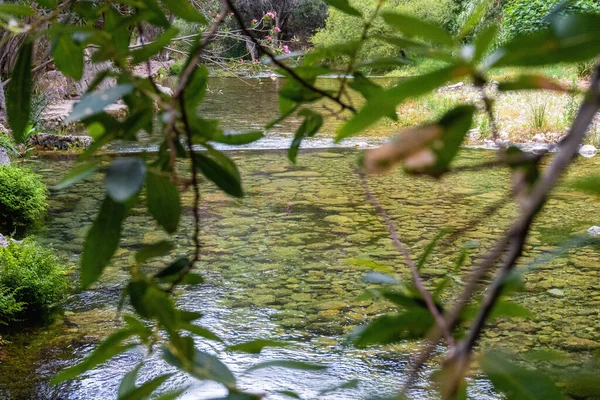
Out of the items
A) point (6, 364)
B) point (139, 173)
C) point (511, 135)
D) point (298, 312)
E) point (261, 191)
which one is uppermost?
point (511, 135)

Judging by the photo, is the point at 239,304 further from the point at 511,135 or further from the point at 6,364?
the point at 511,135

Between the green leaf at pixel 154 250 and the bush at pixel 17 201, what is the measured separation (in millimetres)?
4358

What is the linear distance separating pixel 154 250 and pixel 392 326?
7.4 inches

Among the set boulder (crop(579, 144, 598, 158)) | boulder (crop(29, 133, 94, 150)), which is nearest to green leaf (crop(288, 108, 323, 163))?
boulder (crop(579, 144, 598, 158))

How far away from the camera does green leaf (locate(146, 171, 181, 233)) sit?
1.37 feet

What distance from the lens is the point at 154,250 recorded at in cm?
42

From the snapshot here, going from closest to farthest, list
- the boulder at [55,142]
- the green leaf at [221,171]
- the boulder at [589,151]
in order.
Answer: the green leaf at [221,171] < the boulder at [589,151] < the boulder at [55,142]

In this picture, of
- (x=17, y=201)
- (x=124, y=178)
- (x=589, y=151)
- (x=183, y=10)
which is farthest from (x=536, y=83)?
(x=589, y=151)

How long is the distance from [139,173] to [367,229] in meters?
4.04

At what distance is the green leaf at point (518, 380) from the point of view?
0.28 meters

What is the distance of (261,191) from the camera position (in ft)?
17.4

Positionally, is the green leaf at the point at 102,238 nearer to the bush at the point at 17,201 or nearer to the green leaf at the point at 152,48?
the green leaf at the point at 152,48

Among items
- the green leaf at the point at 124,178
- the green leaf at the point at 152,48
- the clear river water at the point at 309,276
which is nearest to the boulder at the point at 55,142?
the clear river water at the point at 309,276

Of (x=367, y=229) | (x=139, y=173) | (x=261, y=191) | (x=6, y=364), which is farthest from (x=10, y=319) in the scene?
(x=139, y=173)
